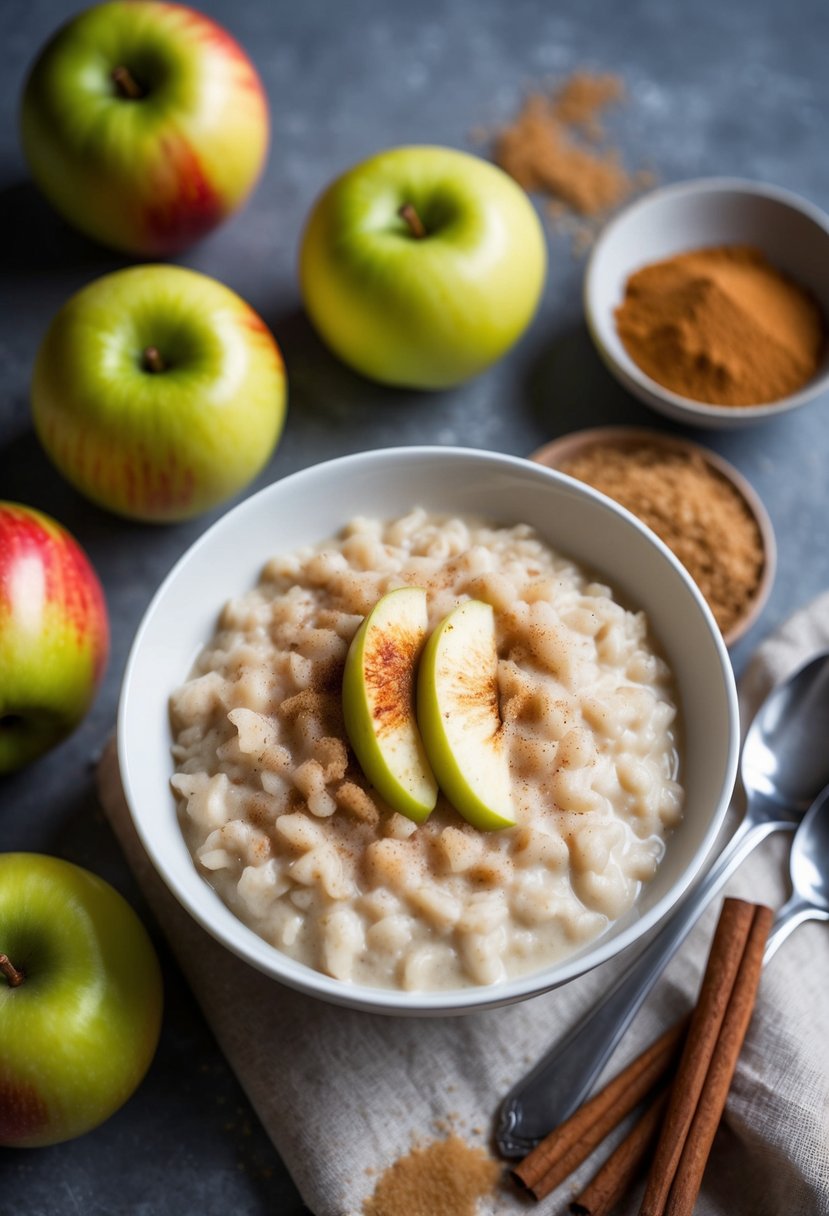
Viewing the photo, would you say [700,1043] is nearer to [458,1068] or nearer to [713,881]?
[713,881]

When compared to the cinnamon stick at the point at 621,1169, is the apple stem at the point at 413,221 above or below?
above

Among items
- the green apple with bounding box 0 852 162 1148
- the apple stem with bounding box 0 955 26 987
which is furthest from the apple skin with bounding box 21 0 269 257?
the apple stem with bounding box 0 955 26 987

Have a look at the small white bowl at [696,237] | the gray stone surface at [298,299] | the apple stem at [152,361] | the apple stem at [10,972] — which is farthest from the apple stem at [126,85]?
the apple stem at [10,972]

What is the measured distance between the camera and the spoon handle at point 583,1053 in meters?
1.70

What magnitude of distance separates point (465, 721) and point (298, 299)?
1.24 meters

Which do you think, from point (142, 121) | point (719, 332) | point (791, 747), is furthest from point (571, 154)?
point (791, 747)

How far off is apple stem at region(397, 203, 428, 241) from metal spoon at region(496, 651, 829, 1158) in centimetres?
104

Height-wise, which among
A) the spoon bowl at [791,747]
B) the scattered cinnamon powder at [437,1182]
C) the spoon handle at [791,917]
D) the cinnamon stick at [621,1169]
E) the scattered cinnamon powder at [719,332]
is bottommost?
the scattered cinnamon powder at [437,1182]

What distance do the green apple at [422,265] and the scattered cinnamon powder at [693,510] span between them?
309 mm

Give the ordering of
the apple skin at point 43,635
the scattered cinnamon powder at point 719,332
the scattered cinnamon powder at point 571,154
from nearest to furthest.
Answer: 1. the apple skin at point 43,635
2. the scattered cinnamon powder at point 719,332
3. the scattered cinnamon powder at point 571,154

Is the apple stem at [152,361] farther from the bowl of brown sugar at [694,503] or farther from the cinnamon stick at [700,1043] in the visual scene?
the cinnamon stick at [700,1043]

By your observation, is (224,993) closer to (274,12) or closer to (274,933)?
(274,933)

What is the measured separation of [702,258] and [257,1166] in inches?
74.7

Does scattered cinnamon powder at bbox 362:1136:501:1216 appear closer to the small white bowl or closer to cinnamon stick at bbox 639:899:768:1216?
cinnamon stick at bbox 639:899:768:1216
